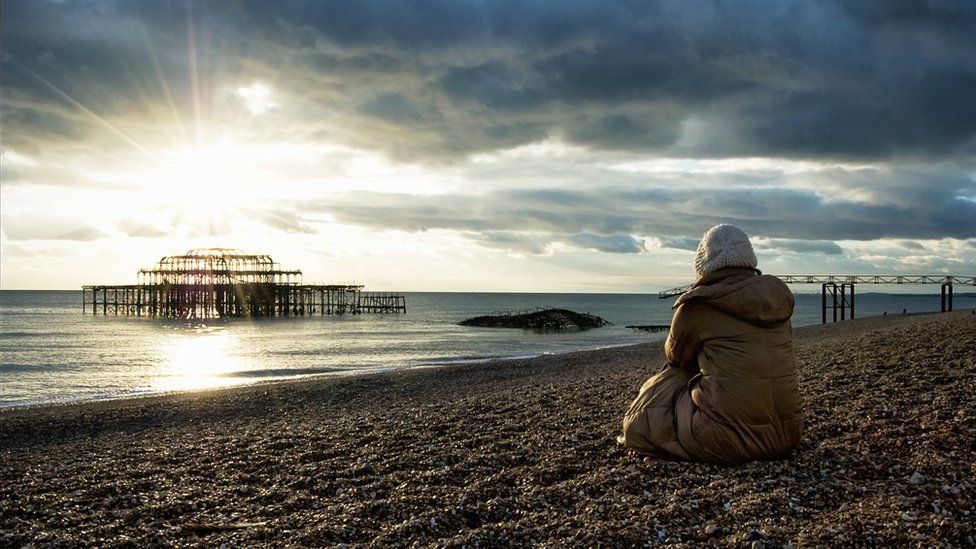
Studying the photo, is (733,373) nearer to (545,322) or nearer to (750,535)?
(750,535)

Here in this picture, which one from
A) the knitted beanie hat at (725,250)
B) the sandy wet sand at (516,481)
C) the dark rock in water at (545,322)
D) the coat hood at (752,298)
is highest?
the knitted beanie hat at (725,250)

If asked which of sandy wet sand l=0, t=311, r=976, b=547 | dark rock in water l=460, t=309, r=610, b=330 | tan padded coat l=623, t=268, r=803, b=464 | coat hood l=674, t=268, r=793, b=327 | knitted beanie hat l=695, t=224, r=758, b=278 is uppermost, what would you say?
knitted beanie hat l=695, t=224, r=758, b=278

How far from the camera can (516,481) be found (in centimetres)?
597

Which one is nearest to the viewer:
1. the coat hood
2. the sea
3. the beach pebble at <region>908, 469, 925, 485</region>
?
the beach pebble at <region>908, 469, 925, 485</region>

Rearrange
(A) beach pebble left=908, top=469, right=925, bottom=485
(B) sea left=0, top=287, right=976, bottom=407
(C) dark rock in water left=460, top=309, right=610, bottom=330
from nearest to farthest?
(A) beach pebble left=908, top=469, right=925, bottom=485 < (B) sea left=0, top=287, right=976, bottom=407 < (C) dark rock in water left=460, top=309, right=610, bottom=330

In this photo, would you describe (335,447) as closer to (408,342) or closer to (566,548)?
(566,548)

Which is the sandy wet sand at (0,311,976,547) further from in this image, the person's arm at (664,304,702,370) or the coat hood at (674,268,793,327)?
the coat hood at (674,268,793,327)

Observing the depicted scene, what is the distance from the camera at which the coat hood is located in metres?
5.37

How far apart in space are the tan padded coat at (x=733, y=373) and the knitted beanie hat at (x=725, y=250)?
69 millimetres

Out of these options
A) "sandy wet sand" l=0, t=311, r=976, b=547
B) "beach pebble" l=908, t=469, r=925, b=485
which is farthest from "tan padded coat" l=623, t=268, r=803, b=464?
"beach pebble" l=908, t=469, r=925, b=485

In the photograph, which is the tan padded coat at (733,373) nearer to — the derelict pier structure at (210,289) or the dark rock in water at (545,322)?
the dark rock in water at (545,322)

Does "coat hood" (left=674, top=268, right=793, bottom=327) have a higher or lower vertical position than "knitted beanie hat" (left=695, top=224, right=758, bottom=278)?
lower

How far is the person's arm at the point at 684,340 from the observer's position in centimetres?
561

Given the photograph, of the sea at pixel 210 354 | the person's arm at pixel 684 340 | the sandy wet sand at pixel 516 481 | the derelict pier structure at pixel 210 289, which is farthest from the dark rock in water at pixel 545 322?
the person's arm at pixel 684 340
